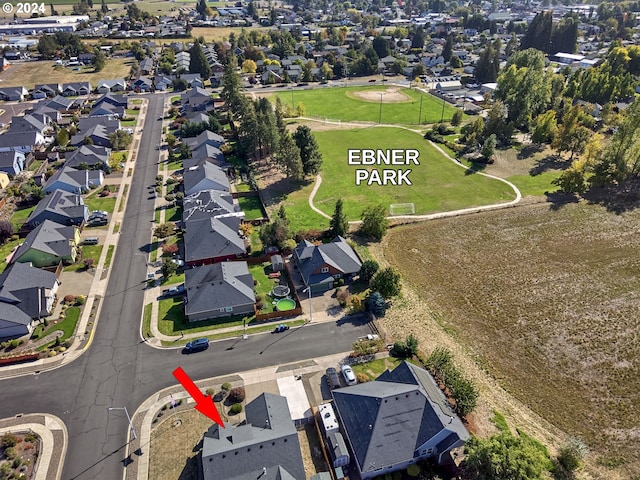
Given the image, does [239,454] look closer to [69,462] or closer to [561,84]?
[69,462]

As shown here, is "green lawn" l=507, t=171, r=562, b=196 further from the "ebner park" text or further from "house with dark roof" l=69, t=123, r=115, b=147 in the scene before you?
"house with dark roof" l=69, t=123, r=115, b=147

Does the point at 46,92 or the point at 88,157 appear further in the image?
the point at 46,92

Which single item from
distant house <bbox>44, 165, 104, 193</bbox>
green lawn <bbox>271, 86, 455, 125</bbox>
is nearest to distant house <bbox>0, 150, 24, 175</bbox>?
distant house <bbox>44, 165, 104, 193</bbox>

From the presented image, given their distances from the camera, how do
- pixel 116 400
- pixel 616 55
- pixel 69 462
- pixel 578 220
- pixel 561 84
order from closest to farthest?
pixel 69 462 → pixel 116 400 → pixel 578 220 → pixel 561 84 → pixel 616 55

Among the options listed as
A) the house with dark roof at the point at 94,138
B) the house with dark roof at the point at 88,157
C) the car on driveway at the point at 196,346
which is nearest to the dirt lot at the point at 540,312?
the car on driveway at the point at 196,346

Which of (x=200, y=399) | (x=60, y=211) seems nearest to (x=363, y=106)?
(x=60, y=211)

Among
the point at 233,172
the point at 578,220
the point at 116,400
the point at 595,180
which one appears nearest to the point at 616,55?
the point at 595,180

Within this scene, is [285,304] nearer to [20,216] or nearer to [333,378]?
[333,378]
